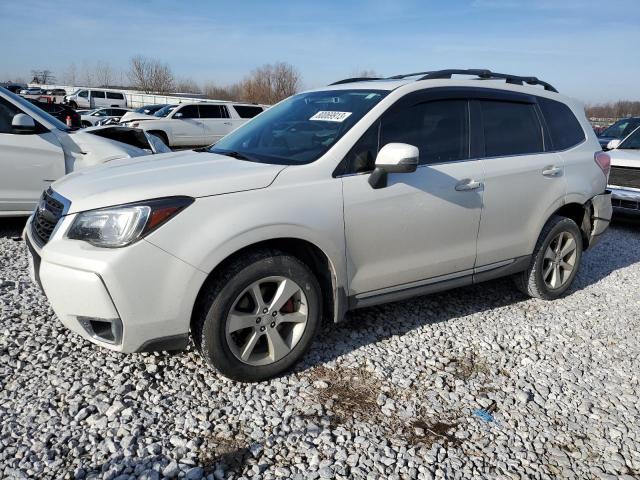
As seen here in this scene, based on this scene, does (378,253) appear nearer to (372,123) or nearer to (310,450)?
(372,123)

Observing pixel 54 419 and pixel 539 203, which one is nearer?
pixel 54 419

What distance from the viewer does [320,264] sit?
127 inches

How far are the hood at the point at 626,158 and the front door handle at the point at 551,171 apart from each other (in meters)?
4.06

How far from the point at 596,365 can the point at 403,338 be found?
1.32m

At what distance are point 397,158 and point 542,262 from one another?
83.6 inches

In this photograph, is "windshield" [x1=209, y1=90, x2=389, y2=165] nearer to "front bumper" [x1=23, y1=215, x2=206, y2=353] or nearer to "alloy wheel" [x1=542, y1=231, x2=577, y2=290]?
"front bumper" [x1=23, y1=215, x2=206, y2=353]

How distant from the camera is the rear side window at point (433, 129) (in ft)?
11.3

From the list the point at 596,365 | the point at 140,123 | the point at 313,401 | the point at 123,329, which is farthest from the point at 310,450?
the point at 140,123

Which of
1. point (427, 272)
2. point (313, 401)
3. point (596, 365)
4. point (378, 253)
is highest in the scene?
point (378, 253)

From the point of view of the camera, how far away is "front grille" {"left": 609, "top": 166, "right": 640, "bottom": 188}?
24.3 feet

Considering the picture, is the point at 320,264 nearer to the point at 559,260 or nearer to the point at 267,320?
the point at 267,320

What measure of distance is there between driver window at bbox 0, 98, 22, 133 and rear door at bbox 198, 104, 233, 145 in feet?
39.9

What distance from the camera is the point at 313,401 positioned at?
294 cm

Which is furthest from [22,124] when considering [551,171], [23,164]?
[551,171]
